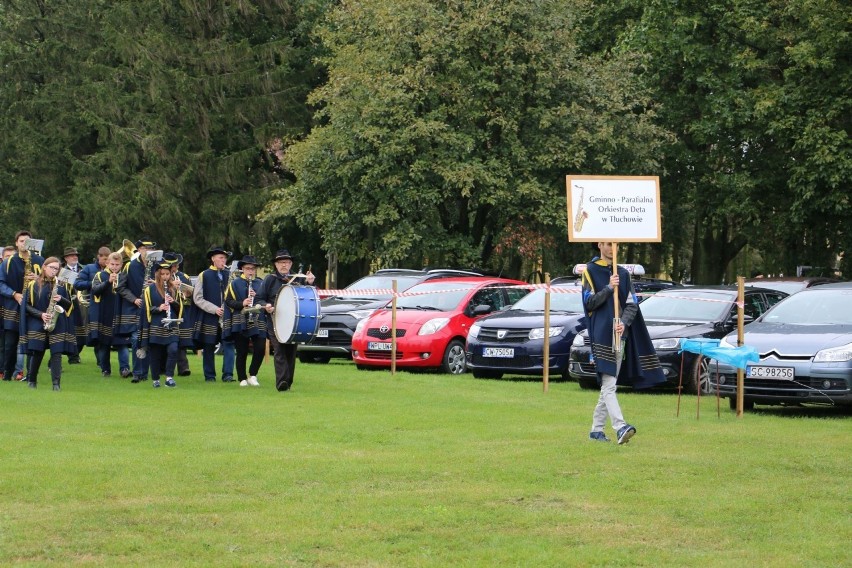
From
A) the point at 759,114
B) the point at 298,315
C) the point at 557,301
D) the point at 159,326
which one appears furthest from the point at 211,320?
the point at 759,114

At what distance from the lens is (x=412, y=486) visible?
10.4m

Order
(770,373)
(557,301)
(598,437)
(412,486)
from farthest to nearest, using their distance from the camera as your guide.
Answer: (557,301), (770,373), (598,437), (412,486)

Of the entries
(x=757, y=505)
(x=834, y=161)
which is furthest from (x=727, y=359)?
(x=834, y=161)

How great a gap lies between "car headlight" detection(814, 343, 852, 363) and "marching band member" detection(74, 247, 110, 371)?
11.7 m

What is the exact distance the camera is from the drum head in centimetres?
1922

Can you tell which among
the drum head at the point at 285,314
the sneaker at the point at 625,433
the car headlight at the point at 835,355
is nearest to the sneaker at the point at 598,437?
the sneaker at the point at 625,433

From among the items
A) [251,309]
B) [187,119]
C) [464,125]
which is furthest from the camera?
A: [187,119]

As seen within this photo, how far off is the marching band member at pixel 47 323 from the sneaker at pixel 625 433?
30.5 feet

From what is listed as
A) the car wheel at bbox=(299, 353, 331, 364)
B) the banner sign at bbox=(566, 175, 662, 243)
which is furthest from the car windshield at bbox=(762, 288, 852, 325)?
the car wheel at bbox=(299, 353, 331, 364)

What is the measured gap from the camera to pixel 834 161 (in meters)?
38.2

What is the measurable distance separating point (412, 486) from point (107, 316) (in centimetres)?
1316

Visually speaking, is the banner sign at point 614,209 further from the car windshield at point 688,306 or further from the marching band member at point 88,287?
the marching band member at point 88,287

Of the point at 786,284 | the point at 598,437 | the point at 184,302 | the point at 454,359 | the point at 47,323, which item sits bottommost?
the point at 598,437

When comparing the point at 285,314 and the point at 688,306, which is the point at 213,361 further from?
the point at 688,306
